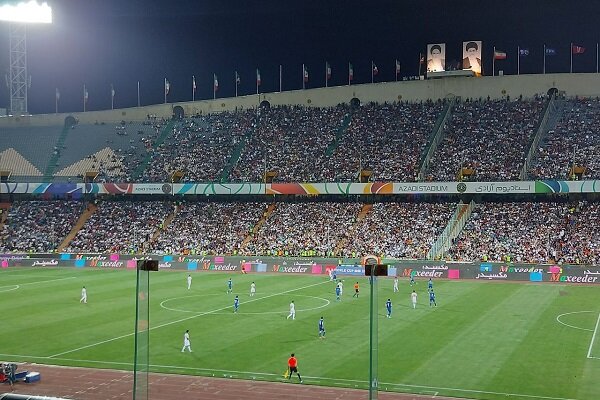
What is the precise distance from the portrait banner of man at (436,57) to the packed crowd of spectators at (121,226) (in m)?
32.5

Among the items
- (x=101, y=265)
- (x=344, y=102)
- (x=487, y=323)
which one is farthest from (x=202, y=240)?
(x=487, y=323)

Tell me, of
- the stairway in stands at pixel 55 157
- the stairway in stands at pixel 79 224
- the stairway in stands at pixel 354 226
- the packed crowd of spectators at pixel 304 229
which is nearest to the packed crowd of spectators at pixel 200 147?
the stairway in stands at pixel 79 224

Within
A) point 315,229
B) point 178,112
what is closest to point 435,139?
point 315,229

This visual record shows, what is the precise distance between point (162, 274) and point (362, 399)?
127 ft

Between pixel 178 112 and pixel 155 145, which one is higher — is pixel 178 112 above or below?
above

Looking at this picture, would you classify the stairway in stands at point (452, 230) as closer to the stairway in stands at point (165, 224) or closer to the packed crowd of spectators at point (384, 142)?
the packed crowd of spectators at point (384, 142)

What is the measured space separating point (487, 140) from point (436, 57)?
12.5 metres

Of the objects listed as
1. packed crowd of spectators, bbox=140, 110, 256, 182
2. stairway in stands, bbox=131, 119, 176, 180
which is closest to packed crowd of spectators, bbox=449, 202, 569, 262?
packed crowd of spectators, bbox=140, 110, 256, 182

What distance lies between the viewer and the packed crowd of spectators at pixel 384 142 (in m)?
71.4

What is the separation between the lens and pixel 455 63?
260 feet

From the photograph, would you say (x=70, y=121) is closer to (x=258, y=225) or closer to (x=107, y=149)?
(x=107, y=149)

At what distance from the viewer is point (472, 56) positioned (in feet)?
257

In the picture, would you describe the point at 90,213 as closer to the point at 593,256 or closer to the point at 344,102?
the point at 344,102

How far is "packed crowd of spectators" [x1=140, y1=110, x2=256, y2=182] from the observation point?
258 ft
